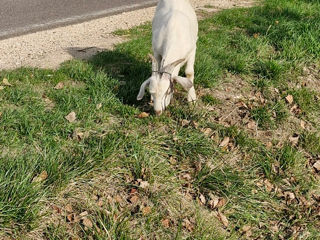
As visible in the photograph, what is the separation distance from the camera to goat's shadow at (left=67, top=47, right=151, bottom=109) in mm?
5445

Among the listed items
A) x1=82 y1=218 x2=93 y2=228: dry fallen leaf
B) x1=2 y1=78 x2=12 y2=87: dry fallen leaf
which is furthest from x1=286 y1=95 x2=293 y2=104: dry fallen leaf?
x1=2 y1=78 x2=12 y2=87: dry fallen leaf

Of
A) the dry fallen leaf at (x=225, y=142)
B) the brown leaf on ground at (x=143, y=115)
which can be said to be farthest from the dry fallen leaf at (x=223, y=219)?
the brown leaf on ground at (x=143, y=115)

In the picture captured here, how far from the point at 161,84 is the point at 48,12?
4559 mm

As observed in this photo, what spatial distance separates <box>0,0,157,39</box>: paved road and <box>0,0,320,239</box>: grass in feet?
6.27

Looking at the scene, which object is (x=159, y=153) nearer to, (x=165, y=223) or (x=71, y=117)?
(x=165, y=223)

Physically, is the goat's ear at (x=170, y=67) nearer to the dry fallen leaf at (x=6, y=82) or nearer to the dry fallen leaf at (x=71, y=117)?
the dry fallen leaf at (x=71, y=117)

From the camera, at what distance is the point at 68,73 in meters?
5.81

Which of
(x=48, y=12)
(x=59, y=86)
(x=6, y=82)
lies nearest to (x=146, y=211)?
(x=59, y=86)

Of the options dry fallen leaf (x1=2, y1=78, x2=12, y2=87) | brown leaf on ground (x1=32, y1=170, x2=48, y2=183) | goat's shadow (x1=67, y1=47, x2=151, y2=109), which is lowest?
goat's shadow (x1=67, y1=47, x2=151, y2=109)

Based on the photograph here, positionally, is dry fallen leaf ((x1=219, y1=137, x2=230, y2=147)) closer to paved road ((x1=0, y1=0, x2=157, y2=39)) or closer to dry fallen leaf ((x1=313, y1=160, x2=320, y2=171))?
dry fallen leaf ((x1=313, y1=160, x2=320, y2=171))

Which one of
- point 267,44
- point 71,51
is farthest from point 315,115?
point 71,51

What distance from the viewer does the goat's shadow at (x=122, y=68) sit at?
545 centimetres

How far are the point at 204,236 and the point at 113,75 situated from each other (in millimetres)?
3133

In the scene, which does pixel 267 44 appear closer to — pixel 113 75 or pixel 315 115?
pixel 315 115
